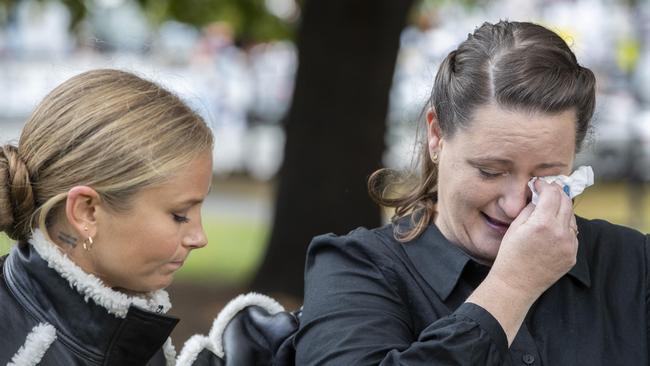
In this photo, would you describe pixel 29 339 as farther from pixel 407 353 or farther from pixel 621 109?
pixel 621 109

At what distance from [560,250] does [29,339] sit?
1.07m

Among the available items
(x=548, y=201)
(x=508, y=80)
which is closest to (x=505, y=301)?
(x=548, y=201)

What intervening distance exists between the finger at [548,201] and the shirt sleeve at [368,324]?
25cm

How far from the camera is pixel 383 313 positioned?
2.37 metres

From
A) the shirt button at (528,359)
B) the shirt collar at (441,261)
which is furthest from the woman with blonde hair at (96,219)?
the shirt button at (528,359)

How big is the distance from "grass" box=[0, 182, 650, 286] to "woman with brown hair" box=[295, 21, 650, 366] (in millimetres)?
4703

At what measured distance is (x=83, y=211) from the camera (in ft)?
7.66

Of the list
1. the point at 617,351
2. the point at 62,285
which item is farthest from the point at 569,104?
the point at 62,285

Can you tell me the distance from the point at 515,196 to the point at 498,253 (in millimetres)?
141

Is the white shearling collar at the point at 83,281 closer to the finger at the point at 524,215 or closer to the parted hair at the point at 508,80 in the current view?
the parted hair at the point at 508,80

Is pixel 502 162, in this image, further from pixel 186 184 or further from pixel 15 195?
pixel 15 195

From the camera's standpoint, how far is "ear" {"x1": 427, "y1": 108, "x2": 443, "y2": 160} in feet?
8.39

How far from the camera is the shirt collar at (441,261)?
2469 mm

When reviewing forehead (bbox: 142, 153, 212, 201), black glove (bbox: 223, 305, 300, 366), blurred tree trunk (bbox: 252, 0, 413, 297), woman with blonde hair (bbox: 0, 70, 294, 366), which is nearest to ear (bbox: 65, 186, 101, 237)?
woman with blonde hair (bbox: 0, 70, 294, 366)
